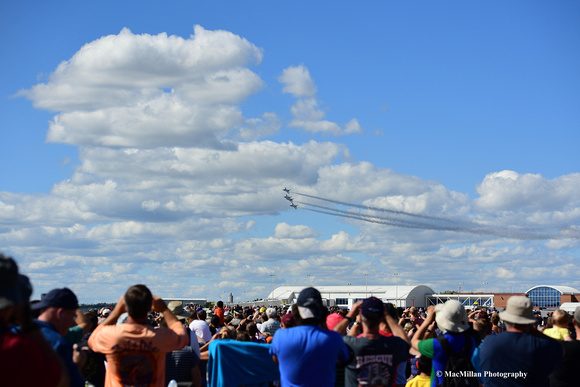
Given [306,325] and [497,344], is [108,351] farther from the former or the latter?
[497,344]

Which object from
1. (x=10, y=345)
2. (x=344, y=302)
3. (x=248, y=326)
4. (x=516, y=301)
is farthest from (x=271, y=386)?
(x=344, y=302)

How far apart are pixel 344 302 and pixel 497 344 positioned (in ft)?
331

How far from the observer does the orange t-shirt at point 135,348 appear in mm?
5773

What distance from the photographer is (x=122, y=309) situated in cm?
588

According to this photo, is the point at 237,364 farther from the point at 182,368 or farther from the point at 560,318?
the point at 560,318

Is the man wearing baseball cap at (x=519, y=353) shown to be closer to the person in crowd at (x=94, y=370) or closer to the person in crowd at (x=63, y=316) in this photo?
the person in crowd at (x=63, y=316)

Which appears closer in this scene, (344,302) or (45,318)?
(45,318)

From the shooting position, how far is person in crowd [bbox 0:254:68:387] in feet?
11.5

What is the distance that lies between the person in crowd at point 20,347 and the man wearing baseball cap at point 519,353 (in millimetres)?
4770

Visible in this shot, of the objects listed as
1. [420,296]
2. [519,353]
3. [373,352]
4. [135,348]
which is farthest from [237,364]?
[420,296]

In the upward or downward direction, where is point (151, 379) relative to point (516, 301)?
downward

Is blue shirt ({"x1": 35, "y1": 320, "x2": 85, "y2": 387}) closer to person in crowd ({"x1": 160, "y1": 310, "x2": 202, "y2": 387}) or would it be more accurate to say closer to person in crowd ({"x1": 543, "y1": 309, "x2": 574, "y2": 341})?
person in crowd ({"x1": 160, "y1": 310, "x2": 202, "y2": 387})

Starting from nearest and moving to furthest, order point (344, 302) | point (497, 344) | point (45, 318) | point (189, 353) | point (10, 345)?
1. point (10, 345)
2. point (45, 318)
3. point (497, 344)
4. point (189, 353)
5. point (344, 302)

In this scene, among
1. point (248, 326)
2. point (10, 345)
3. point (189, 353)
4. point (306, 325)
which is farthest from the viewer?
point (248, 326)
